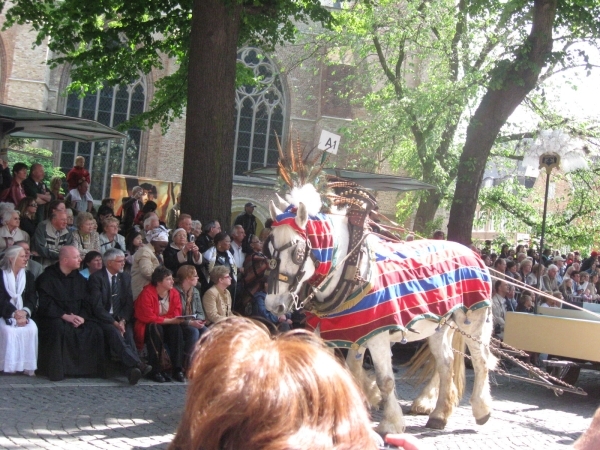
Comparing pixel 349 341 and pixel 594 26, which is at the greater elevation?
pixel 594 26

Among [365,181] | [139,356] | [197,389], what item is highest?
[365,181]

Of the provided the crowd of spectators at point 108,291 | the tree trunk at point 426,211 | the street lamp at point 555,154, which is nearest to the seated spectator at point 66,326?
the crowd of spectators at point 108,291

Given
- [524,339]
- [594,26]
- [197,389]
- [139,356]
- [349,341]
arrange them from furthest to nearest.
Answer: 1. [594,26]
2. [524,339]
3. [139,356]
4. [349,341]
5. [197,389]

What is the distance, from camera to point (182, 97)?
18.0 m

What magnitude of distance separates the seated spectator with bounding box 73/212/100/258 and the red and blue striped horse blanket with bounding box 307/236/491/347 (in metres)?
4.40

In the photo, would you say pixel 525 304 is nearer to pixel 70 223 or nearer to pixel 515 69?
pixel 515 69

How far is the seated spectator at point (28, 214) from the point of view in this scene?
11422mm

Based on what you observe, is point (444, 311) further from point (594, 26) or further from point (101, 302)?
point (594, 26)

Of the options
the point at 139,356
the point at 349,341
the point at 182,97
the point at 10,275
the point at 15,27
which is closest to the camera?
the point at 349,341

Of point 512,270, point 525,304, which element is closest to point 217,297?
point 525,304

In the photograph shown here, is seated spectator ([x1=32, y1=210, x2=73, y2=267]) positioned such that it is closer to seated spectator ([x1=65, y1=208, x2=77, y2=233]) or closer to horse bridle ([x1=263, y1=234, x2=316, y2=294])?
seated spectator ([x1=65, y1=208, x2=77, y2=233])

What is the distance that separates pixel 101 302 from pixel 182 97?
332 inches

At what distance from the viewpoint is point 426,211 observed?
1053 inches

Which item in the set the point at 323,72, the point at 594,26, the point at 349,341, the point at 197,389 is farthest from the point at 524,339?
the point at 323,72
